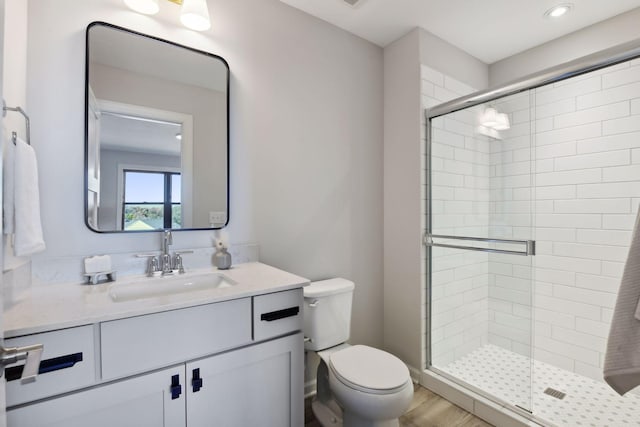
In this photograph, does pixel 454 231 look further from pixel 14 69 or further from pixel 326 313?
pixel 14 69

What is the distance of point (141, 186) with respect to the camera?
1479 mm

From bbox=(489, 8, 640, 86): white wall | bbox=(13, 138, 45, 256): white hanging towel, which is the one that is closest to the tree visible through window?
bbox=(13, 138, 45, 256): white hanging towel

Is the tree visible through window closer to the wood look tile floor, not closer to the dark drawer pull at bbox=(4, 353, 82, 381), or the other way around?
the dark drawer pull at bbox=(4, 353, 82, 381)

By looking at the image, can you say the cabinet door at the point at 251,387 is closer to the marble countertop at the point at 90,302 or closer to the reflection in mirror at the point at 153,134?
the marble countertop at the point at 90,302

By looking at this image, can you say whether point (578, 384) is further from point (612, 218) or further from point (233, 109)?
point (233, 109)

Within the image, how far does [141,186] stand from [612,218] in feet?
9.29

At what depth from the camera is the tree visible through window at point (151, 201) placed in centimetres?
144

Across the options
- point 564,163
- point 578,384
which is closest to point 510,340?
point 578,384

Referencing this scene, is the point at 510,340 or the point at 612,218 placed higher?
the point at 612,218

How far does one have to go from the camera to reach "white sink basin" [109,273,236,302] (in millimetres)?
1274

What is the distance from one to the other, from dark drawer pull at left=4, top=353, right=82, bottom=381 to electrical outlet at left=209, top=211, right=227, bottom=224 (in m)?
0.84

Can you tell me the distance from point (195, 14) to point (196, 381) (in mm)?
1575

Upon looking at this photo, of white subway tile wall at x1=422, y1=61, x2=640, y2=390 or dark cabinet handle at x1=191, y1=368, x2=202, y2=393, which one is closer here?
dark cabinet handle at x1=191, y1=368, x2=202, y2=393

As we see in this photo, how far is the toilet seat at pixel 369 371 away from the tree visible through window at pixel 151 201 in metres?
1.06
